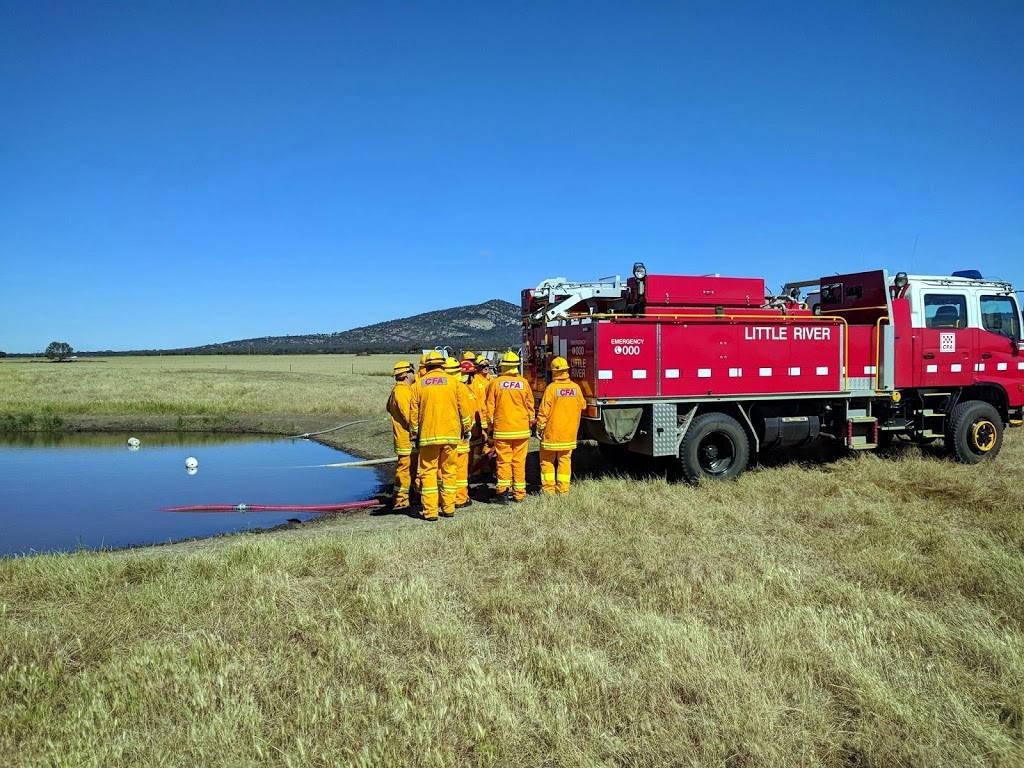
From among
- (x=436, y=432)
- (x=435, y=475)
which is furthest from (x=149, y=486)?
(x=436, y=432)

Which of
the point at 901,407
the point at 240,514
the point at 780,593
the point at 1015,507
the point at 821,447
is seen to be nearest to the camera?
the point at 780,593

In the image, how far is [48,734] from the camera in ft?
12.0

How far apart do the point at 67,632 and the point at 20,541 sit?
16.5 ft

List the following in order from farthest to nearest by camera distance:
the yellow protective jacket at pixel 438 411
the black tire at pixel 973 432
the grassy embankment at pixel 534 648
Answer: the black tire at pixel 973 432 < the yellow protective jacket at pixel 438 411 < the grassy embankment at pixel 534 648

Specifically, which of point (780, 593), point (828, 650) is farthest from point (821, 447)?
point (828, 650)

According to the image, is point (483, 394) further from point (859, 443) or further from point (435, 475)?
point (859, 443)

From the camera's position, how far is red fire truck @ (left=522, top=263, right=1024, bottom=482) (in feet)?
31.1

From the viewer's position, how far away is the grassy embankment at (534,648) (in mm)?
3559

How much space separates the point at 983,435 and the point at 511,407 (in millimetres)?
7901

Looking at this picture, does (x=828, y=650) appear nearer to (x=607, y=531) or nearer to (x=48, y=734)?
(x=607, y=531)

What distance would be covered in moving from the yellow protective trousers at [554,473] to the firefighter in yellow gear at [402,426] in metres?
1.76

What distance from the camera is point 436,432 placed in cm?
838

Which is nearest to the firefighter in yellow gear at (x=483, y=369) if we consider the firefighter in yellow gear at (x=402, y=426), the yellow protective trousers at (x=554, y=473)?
the firefighter in yellow gear at (x=402, y=426)

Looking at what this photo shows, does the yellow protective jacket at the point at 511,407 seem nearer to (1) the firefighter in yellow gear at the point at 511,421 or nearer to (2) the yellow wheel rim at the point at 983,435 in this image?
(1) the firefighter in yellow gear at the point at 511,421
